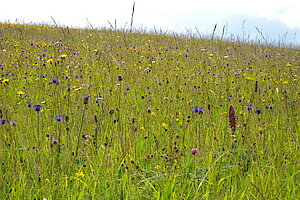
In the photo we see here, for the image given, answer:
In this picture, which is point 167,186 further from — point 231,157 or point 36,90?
point 36,90

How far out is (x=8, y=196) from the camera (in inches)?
68.2

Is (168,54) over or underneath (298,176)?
over

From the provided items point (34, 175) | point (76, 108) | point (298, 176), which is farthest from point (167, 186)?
point (76, 108)

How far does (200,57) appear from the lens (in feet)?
22.2

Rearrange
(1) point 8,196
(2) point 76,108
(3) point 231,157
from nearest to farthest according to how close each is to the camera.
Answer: (1) point 8,196 < (3) point 231,157 < (2) point 76,108

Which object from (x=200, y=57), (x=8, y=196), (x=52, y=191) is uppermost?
(x=200, y=57)

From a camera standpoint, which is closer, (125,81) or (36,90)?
(36,90)

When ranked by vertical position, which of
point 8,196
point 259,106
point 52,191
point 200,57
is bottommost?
point 8,196

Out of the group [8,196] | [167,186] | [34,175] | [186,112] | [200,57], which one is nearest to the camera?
[167,186]

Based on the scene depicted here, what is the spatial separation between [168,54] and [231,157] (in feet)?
15.5

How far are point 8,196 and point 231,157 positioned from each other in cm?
161

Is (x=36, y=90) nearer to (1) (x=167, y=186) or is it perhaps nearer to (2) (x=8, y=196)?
(2) (x=8, y=196)

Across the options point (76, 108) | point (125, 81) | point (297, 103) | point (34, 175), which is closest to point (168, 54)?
point (125, 81)

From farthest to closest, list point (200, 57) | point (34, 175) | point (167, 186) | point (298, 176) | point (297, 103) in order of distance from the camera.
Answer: point (200, 57) < point (297, 103) < point (298, 176) < point (34, 175) < point (167, 186)
